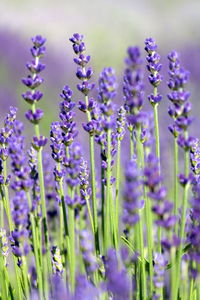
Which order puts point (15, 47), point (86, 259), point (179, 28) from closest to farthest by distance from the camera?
point (86, 259), point (15, 47), point (179, 28)

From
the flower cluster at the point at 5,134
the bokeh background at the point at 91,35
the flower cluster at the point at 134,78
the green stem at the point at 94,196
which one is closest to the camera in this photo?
the flower cluster at the point at 134,78

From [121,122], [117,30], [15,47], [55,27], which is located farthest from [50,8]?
[121,122]

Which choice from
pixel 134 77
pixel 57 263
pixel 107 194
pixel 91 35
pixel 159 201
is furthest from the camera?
pixel 91 35

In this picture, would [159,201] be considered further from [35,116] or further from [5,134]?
[5,134]

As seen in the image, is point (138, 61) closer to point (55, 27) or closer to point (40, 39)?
point (40, 39)

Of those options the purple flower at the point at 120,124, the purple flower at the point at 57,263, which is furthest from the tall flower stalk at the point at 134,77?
the purple flower at the point at 57,263

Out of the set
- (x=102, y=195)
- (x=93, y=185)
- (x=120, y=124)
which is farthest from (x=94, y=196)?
(x=120, y=124)

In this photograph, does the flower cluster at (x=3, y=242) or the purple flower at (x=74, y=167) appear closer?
the purple flower at (x=74, y=167)

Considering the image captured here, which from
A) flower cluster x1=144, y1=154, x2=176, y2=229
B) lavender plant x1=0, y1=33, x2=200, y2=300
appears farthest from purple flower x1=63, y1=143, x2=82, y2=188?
Result: flower cluster x1=144, y1=154, x2=176, y2=229

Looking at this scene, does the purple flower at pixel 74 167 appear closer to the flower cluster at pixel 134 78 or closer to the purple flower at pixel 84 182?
the flower cluster at pixel 134 78
